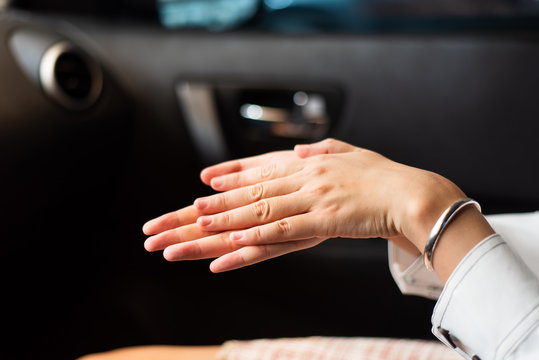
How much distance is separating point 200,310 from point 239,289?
125 millimetres

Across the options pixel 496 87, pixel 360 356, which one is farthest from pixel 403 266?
pixel 496 87

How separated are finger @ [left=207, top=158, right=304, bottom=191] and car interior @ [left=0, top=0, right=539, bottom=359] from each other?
50 cm

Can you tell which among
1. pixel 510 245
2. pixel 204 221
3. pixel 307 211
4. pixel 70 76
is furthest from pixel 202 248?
pixel 70 76

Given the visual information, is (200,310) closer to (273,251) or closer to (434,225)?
(273,251)

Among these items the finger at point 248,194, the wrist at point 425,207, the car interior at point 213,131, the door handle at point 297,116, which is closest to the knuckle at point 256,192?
the finger at point 248,194

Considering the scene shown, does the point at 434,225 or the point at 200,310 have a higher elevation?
the point at 434,225

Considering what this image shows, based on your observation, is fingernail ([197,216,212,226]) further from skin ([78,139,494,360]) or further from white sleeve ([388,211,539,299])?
white sleeve ([388,211,539,299])

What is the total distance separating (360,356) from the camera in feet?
2.77

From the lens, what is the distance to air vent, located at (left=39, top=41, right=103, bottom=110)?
→ 118cm

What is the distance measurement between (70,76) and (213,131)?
37cm

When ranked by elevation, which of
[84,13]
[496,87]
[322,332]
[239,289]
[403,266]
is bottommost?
[322,332]

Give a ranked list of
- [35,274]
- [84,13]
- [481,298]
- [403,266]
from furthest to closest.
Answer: [84,13], [35,274], [403,266], [481,298]

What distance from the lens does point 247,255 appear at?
708 mm

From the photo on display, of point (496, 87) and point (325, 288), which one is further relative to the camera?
point (325, 288)
